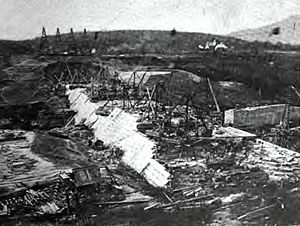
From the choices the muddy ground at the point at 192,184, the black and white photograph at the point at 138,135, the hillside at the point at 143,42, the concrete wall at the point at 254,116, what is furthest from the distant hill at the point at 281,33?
the muddy ground at the point at 192,184

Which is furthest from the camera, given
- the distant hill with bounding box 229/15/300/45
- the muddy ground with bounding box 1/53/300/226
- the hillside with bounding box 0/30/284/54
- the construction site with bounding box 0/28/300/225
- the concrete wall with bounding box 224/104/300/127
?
the distant hill with bounding box 229/15/300/45

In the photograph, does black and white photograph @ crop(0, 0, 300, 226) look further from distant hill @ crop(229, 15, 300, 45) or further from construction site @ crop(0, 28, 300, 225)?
distant hill @ crop(229, 15, 300, 45)

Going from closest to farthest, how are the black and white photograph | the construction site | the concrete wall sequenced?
the construction site → the black and white photograph → the concrete wall

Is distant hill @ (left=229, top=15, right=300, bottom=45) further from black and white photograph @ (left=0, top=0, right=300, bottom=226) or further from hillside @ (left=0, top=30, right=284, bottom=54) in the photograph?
black and white photograph @ (left=0, top=0, right=300, bottom=226)

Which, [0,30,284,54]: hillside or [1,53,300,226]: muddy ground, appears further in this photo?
[0,30,284,54]: hillside

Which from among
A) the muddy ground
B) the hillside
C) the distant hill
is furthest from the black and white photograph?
the distant hill

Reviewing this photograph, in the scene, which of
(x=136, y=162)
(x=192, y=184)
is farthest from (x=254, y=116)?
(x=192, y=184)

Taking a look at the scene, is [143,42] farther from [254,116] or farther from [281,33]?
[254,116]

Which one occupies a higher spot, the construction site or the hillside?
the hillside
